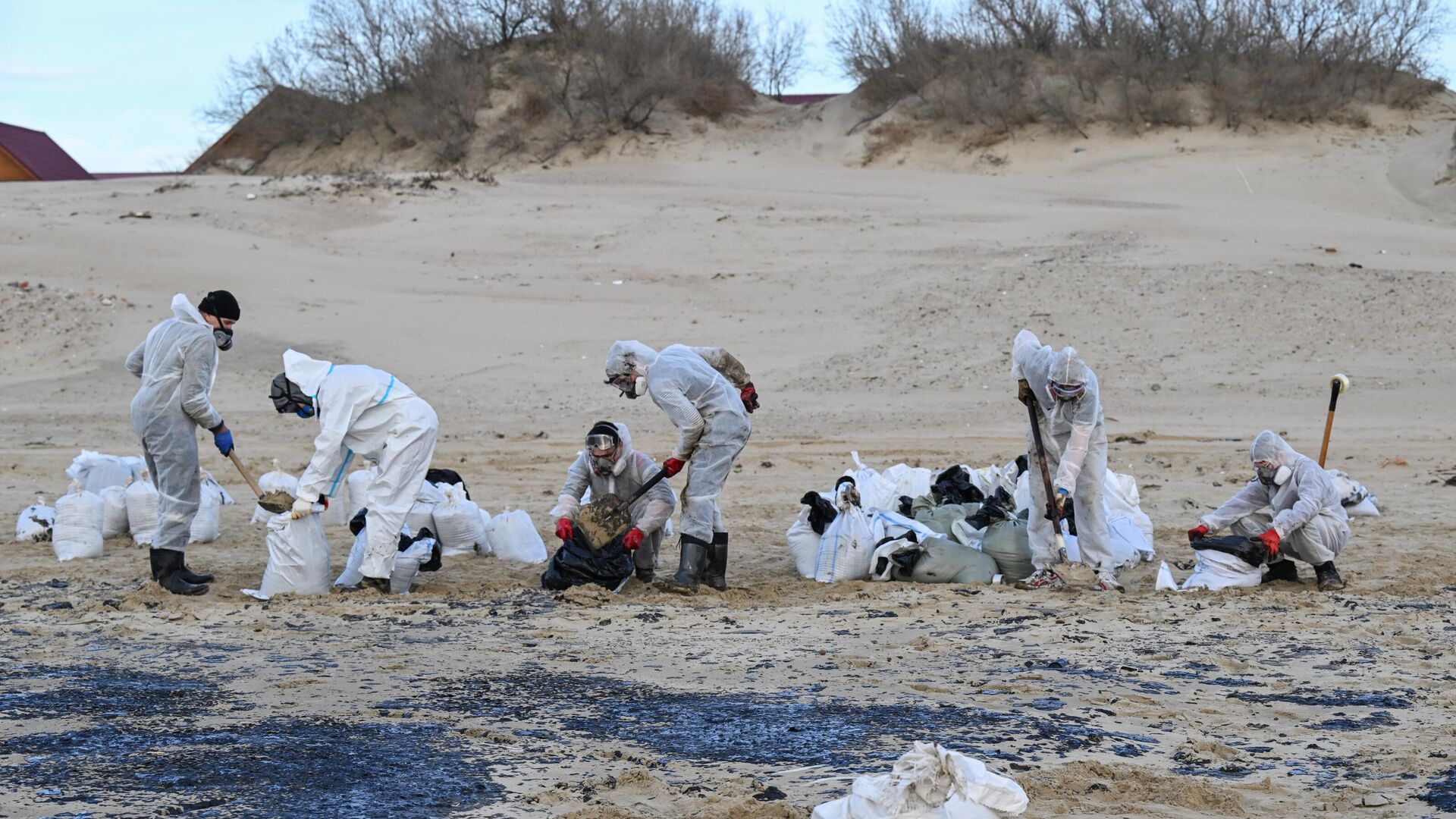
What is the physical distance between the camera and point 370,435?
697cm

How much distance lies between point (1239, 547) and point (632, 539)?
9.83ft

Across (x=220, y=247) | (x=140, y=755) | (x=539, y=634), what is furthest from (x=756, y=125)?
(x=140, y=755)

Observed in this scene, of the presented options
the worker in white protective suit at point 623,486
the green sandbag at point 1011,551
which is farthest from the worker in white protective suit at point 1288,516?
the worker in white protective suit at point 623,486

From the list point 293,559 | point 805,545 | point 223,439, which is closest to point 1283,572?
point 805,545

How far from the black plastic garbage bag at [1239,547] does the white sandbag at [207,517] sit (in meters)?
5.74

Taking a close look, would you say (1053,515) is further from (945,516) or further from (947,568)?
(945,516)

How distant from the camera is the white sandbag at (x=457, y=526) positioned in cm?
812

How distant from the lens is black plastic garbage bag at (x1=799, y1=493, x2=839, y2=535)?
766 centimetres

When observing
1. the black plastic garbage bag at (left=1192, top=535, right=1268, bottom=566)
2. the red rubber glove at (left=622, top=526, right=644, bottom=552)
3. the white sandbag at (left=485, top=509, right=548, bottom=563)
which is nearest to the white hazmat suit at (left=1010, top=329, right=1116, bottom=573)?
the black plastic garbage bag at (left=1192, top=535, right=1268, bottom=566)

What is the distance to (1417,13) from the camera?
89.0 ft

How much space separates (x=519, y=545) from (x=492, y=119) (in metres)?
22.1

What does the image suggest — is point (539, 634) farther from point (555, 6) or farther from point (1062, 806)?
point (555, 6)

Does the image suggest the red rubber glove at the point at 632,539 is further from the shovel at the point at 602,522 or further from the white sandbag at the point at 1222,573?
the white sandbag at the point at 1222,573

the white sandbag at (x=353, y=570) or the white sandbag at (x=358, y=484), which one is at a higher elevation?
the white sandbag at (x=358, y=484)
